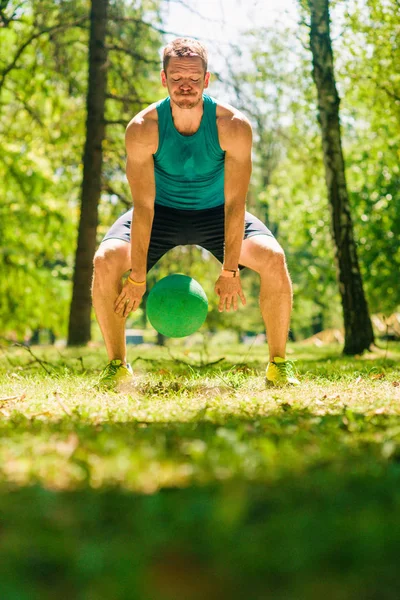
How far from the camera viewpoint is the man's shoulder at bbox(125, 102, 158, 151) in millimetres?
3992

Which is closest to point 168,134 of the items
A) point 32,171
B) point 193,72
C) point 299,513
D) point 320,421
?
point 193,72

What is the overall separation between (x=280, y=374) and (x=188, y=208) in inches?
52.8

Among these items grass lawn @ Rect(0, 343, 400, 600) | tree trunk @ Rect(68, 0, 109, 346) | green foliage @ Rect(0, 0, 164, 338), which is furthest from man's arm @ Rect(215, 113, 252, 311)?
green foliage @ Rect(0, 0, 164, 338)

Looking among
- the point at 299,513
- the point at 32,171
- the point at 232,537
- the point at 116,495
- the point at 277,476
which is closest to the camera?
the point at 232,537

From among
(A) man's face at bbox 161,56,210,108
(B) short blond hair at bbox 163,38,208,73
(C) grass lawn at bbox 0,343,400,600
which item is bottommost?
(C) grass lawn at bbox 0,343,400,600

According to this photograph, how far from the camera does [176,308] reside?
14.4 feet

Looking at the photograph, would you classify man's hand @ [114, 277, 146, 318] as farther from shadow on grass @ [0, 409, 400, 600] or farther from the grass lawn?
shadow on grass @ [0, 409, 400, 600]

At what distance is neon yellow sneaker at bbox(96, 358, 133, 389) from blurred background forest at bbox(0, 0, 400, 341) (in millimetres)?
6053

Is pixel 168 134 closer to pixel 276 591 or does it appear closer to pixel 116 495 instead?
pixel 116 495

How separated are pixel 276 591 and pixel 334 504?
462mm

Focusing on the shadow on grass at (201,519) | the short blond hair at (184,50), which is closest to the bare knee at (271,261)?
the short blond hair at (184,50)

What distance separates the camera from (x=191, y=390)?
390cm

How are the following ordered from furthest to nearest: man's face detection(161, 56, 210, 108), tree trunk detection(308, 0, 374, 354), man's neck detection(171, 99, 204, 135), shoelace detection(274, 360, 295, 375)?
tree trunk detection(308, 0, 374, 354) → shoelace detection(274, 360, 295, 375) → man's neck detection(171, 99, 204, 135) → man's face detection(161, 56, 210, 108)

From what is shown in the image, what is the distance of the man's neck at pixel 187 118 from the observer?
13.1 feet
